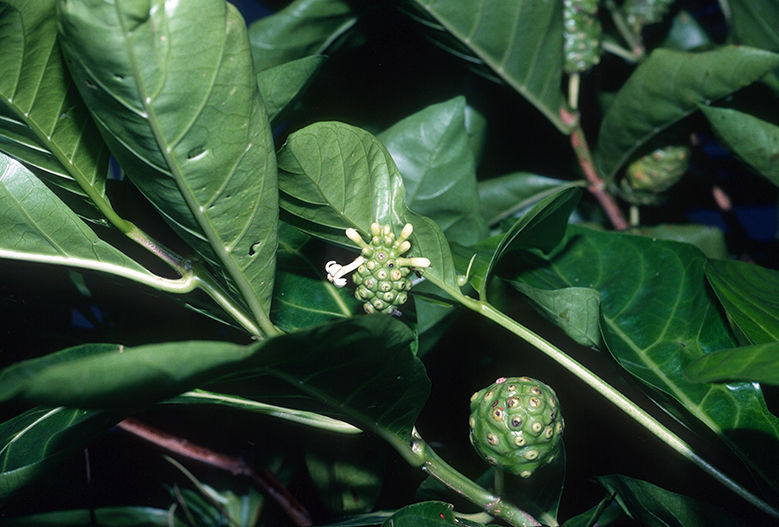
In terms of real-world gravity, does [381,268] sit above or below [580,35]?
below

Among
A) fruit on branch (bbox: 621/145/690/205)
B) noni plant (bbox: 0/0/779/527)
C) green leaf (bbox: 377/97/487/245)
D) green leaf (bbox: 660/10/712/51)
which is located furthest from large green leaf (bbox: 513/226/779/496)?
green leaf (bbox: 660/10/712/51)

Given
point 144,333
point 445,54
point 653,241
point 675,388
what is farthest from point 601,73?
point 144,333

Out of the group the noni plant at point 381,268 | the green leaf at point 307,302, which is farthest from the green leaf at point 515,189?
the green leaf at point 307,302

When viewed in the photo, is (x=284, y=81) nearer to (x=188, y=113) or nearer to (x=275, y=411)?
(x=188, y=113)

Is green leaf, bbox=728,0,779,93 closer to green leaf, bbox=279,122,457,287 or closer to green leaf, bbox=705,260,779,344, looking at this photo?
green leaf, bbox=705,260,779,344

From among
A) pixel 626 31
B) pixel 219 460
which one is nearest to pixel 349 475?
pixel 219 460

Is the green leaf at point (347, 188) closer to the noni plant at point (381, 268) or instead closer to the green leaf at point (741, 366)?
the noni plant at point (381, 268)
